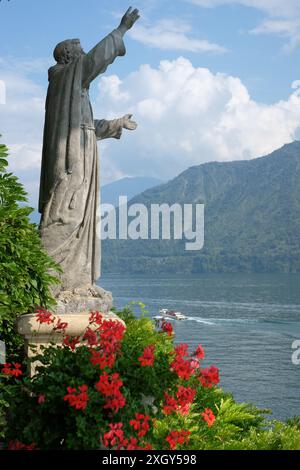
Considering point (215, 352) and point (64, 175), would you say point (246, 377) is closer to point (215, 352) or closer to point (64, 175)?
point (215, 352)

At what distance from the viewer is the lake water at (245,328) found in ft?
216

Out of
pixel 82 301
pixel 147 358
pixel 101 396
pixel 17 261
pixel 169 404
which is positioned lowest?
pixel 169 404

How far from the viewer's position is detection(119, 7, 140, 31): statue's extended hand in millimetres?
7730

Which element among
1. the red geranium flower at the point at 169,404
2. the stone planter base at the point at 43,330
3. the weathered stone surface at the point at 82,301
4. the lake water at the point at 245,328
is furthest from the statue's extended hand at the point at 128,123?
the lake water at the point at 245,328

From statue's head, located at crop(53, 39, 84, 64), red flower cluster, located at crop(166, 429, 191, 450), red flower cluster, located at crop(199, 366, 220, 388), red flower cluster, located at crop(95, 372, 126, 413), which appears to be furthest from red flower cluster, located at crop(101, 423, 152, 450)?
statue's head, located at crop(53, 39, 84, 64)

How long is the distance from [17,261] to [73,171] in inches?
50.0

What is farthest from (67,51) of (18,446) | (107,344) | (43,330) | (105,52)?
(18,446)

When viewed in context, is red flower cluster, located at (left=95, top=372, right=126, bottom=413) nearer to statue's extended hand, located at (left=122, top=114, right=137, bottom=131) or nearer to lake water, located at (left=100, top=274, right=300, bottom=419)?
statue's extended hand, located at (left=122, top=114, right=137, bottom=131)

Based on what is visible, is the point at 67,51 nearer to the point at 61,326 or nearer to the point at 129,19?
the point at 129,19

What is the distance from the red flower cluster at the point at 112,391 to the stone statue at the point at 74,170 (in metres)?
2.54

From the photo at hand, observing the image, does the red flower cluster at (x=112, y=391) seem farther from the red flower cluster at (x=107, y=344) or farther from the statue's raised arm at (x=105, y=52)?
the statue's raised arm at (x=105, y=52)

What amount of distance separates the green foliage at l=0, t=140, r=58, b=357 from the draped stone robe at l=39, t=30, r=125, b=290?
0.31m

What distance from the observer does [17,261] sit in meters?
6.89
